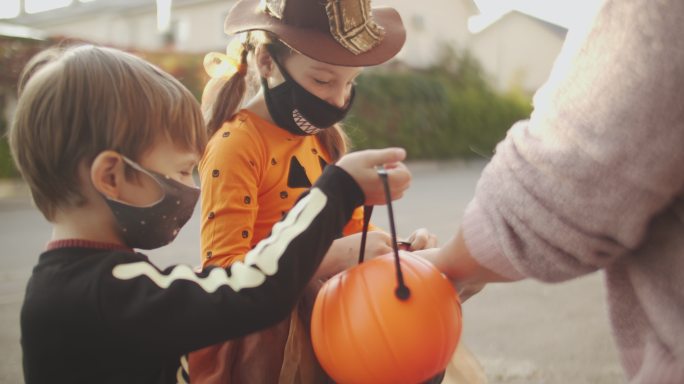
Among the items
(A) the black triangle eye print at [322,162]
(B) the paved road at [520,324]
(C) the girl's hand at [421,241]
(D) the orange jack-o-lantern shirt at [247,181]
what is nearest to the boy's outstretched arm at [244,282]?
(D) the orange jack-o-lantern shirt at [247,181]

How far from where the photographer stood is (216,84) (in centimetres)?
225

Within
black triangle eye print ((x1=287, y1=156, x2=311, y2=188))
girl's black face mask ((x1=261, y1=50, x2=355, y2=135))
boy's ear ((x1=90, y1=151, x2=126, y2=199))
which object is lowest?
black triangle eye print ((x1=287, y1=156, x2=311, y2=188))

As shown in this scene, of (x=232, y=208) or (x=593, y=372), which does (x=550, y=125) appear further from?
(x=593, y=372)

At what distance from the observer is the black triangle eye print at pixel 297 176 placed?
2.06 meters

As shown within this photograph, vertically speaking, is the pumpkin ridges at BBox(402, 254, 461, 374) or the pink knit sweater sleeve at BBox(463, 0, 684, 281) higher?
the pink knit sweater sleeve at BBox(463, 0, 684, 281)

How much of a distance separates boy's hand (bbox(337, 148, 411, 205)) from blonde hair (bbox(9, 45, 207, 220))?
0.46 meters

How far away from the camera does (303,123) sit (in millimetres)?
2090

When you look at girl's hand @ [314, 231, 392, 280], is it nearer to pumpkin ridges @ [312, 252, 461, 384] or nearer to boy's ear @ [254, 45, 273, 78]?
pumpkin ridges @ [312, 252, 461, 384]

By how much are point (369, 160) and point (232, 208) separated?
22.4 inches

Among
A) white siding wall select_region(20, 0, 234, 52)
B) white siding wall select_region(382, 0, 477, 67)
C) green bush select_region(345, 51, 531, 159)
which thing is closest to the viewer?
green bush select_region(345, 51, 531, 159)

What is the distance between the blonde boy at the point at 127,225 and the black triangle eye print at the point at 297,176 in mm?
519

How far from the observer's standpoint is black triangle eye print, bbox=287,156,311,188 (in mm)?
2057

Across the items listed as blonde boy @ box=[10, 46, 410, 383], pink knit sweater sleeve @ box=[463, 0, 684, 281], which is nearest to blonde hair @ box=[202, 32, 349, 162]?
blonde boy @ box=[10, 46, 410, 383]

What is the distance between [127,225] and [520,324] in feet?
10.9
